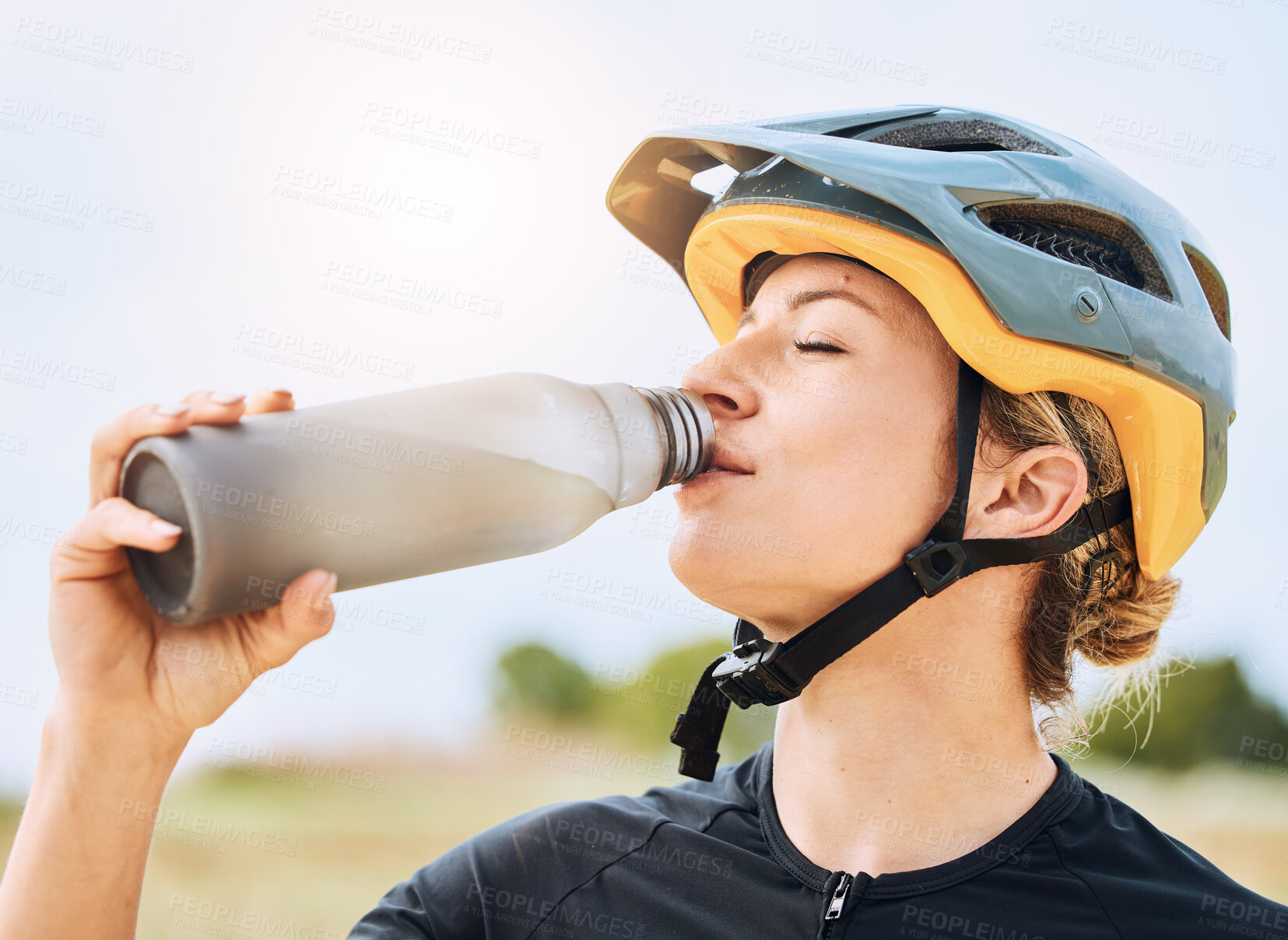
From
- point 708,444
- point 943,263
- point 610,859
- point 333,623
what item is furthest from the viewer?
point 610,859

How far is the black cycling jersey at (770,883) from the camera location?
1.85m

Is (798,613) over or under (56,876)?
over

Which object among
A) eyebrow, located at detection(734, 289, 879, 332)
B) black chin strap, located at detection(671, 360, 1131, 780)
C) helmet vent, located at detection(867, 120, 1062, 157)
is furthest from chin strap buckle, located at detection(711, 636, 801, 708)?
helmet vent, located at detection(867, 120, 1062, 157)

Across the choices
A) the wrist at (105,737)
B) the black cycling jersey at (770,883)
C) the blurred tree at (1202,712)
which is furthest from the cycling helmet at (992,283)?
the blurred tree at (1202,712)

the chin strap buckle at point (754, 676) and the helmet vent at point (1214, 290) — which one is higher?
the helmet vent at point (1214, 290)

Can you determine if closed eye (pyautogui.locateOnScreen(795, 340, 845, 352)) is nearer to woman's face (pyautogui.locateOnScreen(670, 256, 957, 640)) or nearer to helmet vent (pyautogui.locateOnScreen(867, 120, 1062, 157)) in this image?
woman's face (pyautogui.locateOnScreen(670, 256, 957, 640))

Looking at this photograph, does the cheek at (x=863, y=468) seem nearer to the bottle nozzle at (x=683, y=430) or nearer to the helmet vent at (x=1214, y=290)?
the bottle nozzle at (x=683, y=430)

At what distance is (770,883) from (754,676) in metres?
0.42

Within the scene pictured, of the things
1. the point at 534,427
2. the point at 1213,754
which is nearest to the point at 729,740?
the point at 1213,754

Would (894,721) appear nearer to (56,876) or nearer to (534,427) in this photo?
(534,427)

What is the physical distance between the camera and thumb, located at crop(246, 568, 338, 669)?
53.3 inches

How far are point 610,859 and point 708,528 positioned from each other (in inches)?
32.9

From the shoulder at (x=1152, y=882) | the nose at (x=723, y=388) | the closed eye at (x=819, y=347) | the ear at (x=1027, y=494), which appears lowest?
the shoulder at (x=1152, y=882)

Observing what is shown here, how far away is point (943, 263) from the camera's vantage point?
2.02 meters
